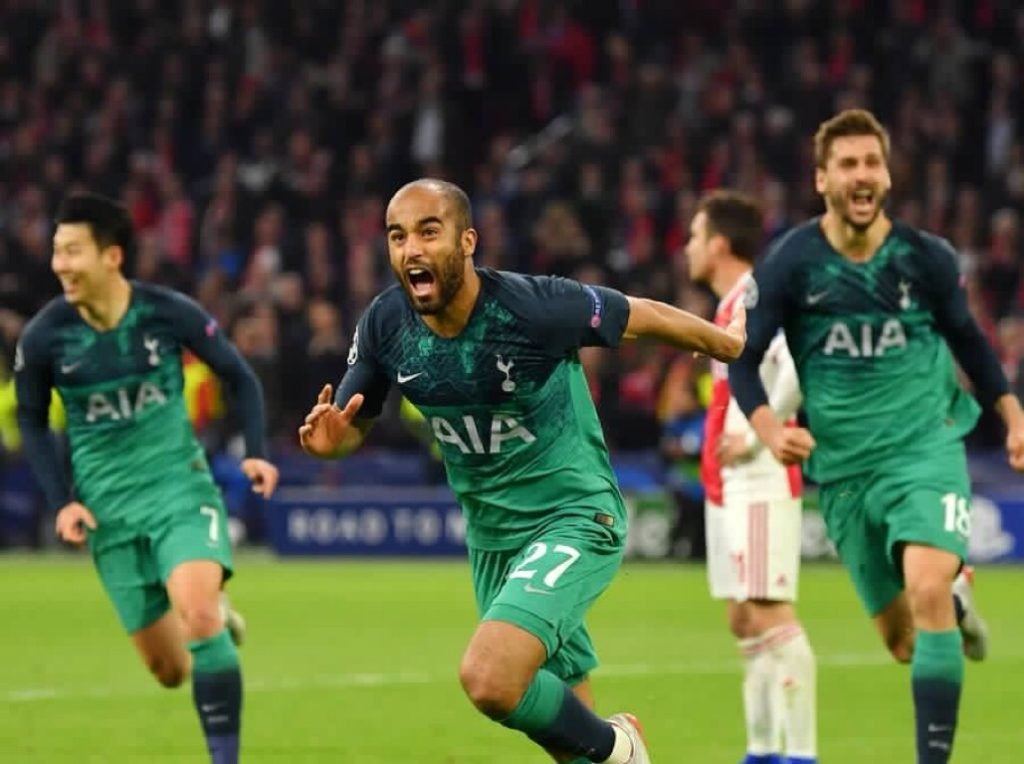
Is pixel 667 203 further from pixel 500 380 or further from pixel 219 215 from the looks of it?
pixel 500 380

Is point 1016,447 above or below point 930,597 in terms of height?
above

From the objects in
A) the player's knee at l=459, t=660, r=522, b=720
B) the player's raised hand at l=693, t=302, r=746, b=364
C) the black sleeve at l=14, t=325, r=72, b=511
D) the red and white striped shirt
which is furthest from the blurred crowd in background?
the player's knee at l=459, t=660, r=522, b=720

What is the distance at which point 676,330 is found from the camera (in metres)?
7.13

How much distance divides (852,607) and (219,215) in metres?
10.8

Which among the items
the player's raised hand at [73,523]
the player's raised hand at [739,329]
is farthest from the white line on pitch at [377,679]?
the player's raised hand at [739,329]

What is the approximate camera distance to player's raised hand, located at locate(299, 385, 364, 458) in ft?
22.9

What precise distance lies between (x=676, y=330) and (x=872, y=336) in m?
1.57

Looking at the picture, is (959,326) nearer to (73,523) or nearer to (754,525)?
(754,525)

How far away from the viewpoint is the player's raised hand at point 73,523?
8.98 metres

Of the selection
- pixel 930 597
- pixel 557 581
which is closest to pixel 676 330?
pixel 557 581

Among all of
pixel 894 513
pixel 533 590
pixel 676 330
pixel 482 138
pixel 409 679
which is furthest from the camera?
pixel 482 138

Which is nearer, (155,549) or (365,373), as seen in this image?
(365,373)

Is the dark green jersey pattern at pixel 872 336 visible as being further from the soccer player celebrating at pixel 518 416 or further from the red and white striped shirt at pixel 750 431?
the soccer player celebrating at pixel 518 416

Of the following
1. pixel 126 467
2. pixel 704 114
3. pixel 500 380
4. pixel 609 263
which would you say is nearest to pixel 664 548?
pixel 609 263
